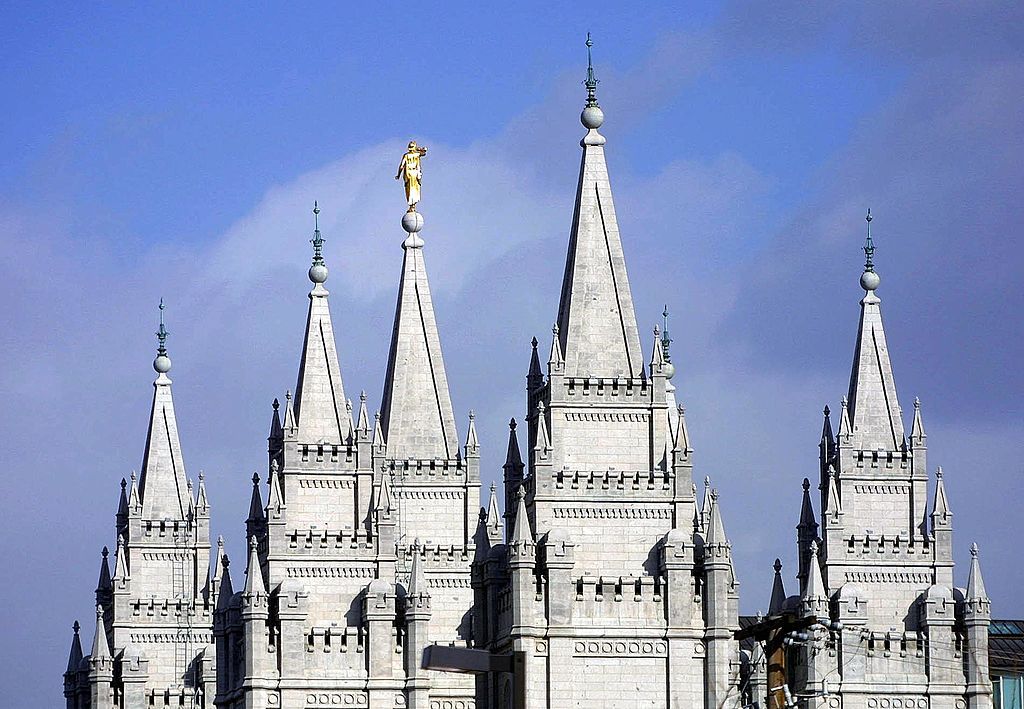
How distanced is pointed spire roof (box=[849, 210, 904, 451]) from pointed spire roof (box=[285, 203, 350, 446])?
755 inches

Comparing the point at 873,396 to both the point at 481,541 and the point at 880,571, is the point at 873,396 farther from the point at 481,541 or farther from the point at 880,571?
the point at 481,541

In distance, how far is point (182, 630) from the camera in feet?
447

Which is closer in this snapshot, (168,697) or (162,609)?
(168,697)

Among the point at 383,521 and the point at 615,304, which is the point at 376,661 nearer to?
the point at 383,521

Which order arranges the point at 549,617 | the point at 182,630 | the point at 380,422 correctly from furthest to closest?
the point at 182,630
the point at 380,422
the point at 549,617

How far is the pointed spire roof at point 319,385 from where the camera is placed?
116250 millimetres

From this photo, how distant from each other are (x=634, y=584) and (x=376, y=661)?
10.7m

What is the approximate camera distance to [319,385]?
11738 centimetres

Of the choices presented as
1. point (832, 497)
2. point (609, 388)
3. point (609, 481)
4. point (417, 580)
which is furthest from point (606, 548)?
point (832, 497)

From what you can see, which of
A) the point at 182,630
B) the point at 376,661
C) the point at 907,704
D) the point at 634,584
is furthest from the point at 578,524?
the point at 182,630

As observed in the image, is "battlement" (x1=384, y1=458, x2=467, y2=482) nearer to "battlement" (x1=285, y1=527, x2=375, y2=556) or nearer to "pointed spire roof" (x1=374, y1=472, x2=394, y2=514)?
"pointed spire roof" (x1=374, y1=472, x2=394, y2=514)

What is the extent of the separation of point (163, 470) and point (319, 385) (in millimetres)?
22282

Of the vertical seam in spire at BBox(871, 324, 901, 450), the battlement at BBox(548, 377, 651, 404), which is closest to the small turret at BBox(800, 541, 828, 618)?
the vertical seam in spire at BBox(871, 324, 901, 450)

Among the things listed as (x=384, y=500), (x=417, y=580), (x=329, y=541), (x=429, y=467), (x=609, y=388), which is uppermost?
(x=429, y=467)
